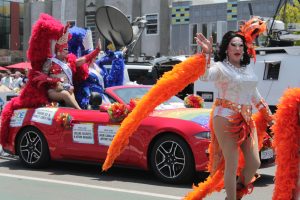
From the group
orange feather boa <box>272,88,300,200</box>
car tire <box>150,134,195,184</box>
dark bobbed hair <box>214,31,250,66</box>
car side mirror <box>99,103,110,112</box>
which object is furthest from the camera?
car side mirror <box>99,103,110,112</box>

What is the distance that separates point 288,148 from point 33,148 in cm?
513

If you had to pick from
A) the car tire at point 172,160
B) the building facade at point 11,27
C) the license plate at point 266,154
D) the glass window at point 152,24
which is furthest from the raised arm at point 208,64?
the building facade at point 11,27

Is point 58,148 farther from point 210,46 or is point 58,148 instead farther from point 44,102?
point 210,46

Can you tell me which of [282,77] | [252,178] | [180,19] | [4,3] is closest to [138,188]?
[252,178]

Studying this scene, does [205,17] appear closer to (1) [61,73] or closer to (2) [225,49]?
(1) [61,73]

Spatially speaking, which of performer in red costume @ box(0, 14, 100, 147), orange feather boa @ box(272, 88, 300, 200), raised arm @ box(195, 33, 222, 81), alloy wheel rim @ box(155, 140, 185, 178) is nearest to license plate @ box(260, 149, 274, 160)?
alloy wheel rim @ box(155, 140, 185, 178)

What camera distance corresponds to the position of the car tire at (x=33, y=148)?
853cm

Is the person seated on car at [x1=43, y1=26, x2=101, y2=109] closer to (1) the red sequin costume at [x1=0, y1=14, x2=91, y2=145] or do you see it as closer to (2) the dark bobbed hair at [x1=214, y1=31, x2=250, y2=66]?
(1) the red sequin costume at [x1=0, y1=14, x2=91, y2=145]

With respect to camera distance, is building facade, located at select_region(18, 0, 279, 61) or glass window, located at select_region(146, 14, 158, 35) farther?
glass window, located at select_region(146, 14, 158, 35)

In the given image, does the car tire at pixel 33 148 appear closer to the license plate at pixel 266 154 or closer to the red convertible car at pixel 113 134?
the red convertible car at pixel 113 134

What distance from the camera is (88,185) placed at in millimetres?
7316

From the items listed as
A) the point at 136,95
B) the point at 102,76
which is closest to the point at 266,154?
the point at 136,95

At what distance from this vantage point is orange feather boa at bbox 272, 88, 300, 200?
451 centimetres

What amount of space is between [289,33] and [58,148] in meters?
8.71
